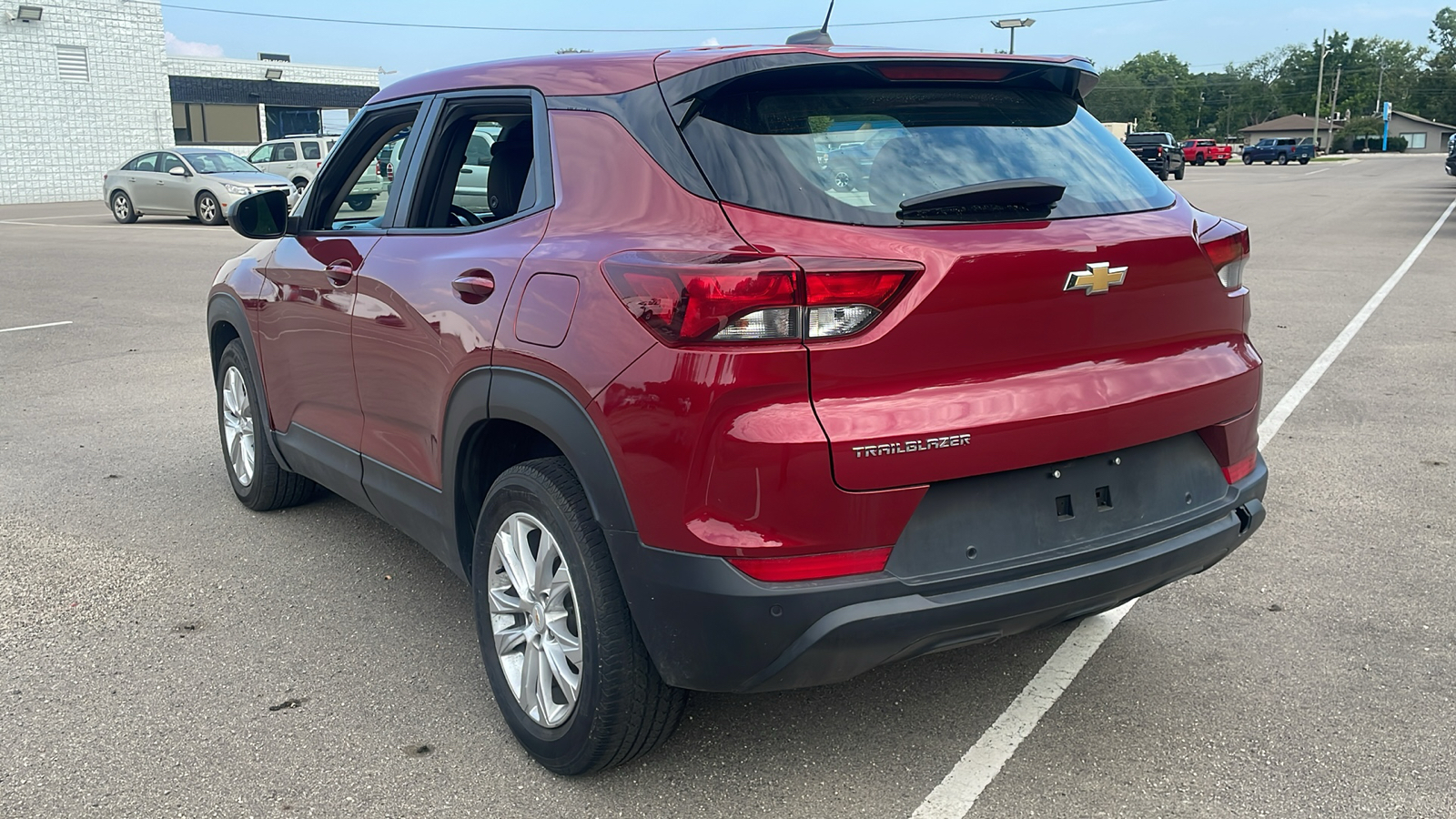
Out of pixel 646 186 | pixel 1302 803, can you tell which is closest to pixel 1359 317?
pixel 1302 803

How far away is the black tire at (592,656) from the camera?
2.69m

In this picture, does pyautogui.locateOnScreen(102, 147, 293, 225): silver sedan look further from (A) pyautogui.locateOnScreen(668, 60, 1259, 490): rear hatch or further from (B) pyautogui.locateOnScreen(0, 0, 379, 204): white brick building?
(A) pyautogui.locateOnScreen(668, 60, 1259, 490): rear hatch

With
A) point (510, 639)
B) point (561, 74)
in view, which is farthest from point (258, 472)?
point (561, 74)

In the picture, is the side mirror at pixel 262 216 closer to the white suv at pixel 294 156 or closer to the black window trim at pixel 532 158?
the black window trim at pixel 532 158

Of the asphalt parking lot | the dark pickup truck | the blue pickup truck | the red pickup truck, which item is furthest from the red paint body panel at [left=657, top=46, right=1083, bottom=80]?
the blue pickup truck

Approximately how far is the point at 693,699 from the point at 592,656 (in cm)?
69

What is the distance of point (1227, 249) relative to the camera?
121 inches

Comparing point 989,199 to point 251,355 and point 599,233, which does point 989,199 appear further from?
point 251,355

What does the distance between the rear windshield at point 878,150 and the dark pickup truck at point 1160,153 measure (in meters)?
36.1

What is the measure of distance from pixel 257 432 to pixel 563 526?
266 cm

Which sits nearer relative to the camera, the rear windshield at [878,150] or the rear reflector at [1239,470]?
the rear windshield at [878,150]

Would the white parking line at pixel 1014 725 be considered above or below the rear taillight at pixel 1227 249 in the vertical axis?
below

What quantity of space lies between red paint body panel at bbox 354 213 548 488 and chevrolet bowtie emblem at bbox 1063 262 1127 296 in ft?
4.19

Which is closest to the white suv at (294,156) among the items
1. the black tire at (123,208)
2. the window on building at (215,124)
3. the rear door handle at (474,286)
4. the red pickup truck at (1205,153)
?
the black tire at (123,208)
